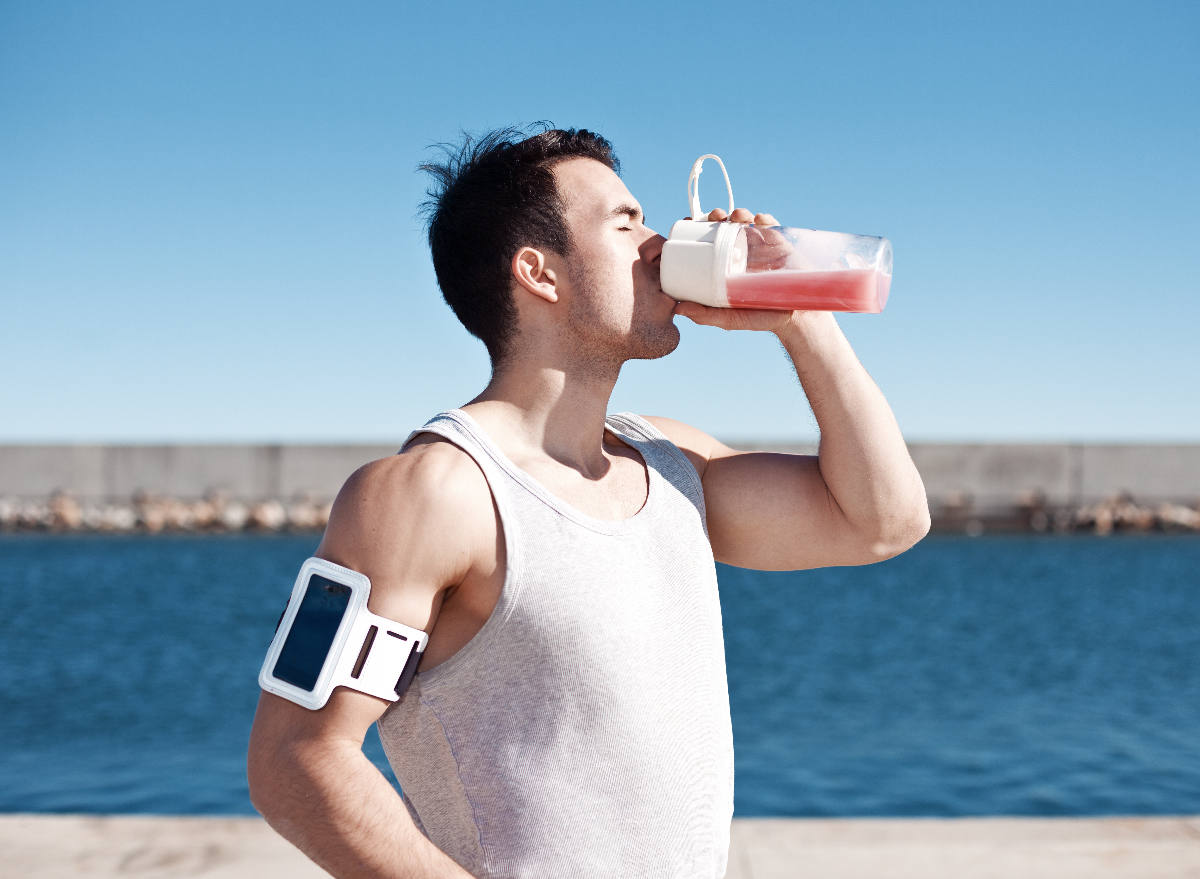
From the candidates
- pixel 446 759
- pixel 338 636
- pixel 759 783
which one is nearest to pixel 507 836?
pixel 446 759

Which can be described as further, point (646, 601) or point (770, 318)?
point (770, 318)

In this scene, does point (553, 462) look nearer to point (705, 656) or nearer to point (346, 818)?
point (705, 656)

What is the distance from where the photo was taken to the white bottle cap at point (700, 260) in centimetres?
165

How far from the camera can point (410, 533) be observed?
1319 millimetres

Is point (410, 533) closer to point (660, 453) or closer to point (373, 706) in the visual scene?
point (373, 706)

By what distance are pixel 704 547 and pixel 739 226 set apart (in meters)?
0.54

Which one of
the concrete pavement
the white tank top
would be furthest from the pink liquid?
the concrete pavement

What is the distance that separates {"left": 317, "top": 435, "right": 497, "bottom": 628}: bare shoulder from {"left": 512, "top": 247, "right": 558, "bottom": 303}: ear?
385mm

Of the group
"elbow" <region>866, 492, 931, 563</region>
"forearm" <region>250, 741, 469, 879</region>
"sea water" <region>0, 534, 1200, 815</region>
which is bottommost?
"sea water" <region>0, 534, 1200, 815</region>

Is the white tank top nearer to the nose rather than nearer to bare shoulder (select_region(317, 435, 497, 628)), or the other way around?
bare shoulder (select_region(317, 435, 497, 628))

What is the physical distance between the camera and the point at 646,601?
1495mm

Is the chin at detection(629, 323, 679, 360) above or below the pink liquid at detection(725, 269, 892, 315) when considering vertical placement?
below

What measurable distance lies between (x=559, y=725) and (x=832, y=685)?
12.2 meters

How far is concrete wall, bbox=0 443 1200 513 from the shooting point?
102 feet
